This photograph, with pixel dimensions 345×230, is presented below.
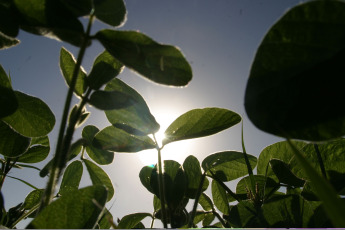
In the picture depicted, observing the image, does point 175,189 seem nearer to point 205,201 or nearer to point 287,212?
point 287,212

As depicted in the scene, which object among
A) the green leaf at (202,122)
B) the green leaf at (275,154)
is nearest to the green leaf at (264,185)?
the green leaf at (275,154)

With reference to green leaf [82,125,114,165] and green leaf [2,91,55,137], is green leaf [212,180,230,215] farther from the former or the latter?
green leaf [2,91,55,137]

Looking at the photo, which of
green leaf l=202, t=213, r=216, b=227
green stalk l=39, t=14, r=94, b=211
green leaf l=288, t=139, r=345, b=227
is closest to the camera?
green leaf l=288, t=139, r=345, b=227

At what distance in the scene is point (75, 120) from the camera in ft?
2.26

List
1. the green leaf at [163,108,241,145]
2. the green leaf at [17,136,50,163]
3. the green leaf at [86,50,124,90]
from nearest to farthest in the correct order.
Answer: the green leaf at [86,50,124,90] < the green leaf at [163,108,241,145] < the green leaf at [17,136,50,163]

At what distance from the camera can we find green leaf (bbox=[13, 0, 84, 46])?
690 millimetres

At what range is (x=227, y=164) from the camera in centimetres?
125

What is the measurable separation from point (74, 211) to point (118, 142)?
482 mm

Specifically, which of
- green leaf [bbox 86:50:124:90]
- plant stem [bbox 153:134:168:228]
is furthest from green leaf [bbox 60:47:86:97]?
plant stem [bbox 153:134:168:228]

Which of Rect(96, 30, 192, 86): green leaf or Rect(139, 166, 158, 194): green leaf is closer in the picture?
Rect(96, 30, 192, 86): green leaf

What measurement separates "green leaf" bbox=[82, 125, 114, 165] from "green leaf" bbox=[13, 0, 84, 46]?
689mm

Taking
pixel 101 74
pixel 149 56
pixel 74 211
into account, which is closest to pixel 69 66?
pixel 101 74

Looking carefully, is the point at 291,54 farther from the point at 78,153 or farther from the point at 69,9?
the point at 78,153

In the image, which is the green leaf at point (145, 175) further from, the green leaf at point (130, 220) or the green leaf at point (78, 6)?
the green leaf at point (78, 6)
